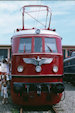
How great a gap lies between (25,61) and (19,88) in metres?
0.99

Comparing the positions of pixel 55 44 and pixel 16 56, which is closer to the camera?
pixel 16 56

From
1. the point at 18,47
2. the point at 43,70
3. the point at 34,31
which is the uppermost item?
the point at 34,31

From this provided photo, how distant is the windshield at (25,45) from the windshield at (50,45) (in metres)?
0.65

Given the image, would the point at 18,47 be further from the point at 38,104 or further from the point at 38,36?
the point at 38,104

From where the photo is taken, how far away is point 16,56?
8.19 metres

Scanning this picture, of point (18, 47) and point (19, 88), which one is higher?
point (18, 47)

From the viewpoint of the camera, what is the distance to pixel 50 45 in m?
8.60

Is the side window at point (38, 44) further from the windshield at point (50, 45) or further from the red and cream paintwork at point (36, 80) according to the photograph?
the windshield at point (50, 45)

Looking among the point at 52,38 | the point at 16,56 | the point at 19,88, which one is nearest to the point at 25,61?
the point at 16,56

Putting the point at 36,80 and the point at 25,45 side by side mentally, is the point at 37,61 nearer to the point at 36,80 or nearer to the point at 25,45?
the point at 36,80

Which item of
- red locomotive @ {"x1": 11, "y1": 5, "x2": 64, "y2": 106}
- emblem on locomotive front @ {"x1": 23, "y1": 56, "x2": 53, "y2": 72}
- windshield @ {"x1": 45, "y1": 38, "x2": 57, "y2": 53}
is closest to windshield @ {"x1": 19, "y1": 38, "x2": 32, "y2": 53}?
red locomotive @ {"x1": 11, "y1": 5, "x2": 64, "y2": 106}

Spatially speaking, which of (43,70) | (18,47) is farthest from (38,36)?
(43,70)

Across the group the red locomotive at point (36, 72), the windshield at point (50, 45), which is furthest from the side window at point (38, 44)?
the windshield at point (50, 45)

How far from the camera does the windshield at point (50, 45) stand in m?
8.46
